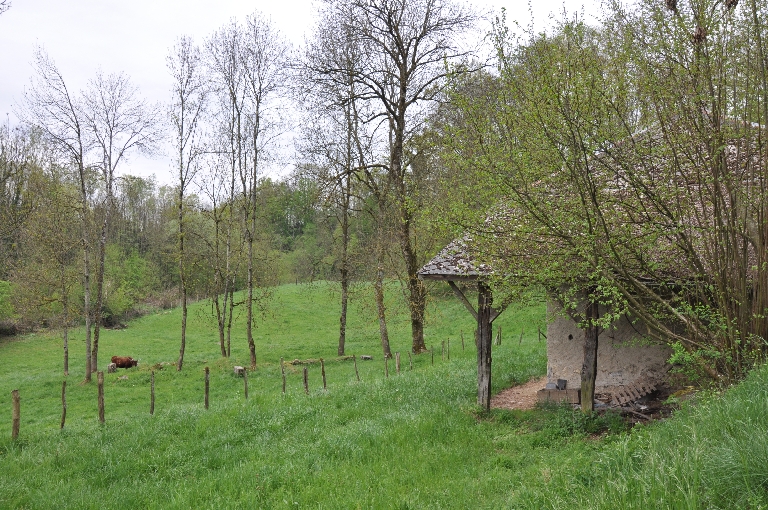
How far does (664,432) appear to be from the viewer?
5.29 metres

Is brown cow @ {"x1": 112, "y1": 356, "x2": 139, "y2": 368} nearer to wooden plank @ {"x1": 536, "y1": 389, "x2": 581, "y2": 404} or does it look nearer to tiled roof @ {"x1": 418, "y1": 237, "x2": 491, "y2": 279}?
tiled roof @ {"x1": 418, "y1": 237, "x2": 491, "y2": 279}

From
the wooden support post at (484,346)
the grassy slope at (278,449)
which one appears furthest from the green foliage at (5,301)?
the wooden support post at (484,346)

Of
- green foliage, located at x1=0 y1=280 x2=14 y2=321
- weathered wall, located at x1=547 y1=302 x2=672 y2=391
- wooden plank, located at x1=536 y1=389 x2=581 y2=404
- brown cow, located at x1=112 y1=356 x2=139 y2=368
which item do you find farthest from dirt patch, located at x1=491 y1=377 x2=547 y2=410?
green foliage, located at x1=0 y1=280 x2=14 y2=321

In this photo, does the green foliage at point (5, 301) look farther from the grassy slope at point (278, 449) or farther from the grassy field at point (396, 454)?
the grassy field at point (396, 454)

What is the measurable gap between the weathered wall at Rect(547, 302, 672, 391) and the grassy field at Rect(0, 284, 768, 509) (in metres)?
1.69

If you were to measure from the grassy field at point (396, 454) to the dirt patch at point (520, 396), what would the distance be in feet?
1.59

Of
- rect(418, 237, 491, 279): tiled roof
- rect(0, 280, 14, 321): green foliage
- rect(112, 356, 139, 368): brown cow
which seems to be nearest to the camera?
rect(418, 237, 491, 279): tiled roof

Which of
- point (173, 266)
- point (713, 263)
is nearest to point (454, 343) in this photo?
point (713, 263)

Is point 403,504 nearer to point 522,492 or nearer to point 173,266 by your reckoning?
point 522,492

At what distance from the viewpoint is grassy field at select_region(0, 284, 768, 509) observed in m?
4.06

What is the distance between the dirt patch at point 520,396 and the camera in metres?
10.9

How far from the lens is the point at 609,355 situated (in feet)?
36.7

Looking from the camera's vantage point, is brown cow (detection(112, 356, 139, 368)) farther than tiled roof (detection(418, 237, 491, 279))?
Yes

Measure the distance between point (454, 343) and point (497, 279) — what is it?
15.7 m
